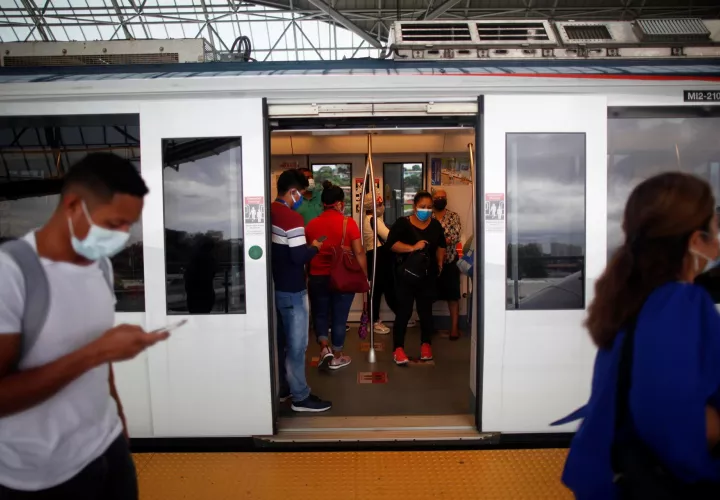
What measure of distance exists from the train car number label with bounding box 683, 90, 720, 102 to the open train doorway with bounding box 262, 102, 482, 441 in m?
1.31

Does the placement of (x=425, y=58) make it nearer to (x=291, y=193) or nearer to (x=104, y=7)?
(x=291, y=193)

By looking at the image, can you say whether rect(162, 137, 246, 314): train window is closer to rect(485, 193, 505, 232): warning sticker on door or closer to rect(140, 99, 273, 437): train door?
rect(140, 99, 273, 437): train door

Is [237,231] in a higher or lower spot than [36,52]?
lower

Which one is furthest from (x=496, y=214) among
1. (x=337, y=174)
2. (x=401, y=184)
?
(x=337, y=174)

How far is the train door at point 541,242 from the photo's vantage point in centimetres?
321

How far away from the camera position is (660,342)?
48.5 inches

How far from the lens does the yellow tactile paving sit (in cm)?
286

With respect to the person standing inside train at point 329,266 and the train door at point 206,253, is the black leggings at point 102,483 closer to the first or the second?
the train door at point 206,253

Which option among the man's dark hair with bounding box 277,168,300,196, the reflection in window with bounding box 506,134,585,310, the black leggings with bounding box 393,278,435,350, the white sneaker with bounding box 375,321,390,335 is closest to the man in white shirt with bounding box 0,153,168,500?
the man's dark hair with bounding box 277,168,300,196

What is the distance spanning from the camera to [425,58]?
3.53m

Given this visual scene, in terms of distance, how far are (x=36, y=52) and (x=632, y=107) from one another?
14.0 feet

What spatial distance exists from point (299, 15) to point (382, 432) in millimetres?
17780

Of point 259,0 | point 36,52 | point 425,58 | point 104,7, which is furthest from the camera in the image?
point 104,7

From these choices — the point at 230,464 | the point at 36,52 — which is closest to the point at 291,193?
the point at 230,464
